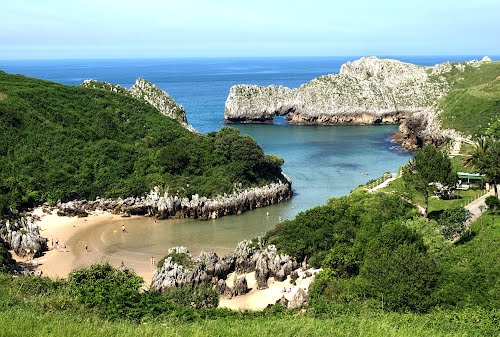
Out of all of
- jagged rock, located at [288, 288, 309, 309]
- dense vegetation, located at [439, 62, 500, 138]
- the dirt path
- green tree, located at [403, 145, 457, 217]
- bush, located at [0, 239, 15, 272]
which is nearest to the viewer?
jagged rock, located at [288, 288, 309, 309]

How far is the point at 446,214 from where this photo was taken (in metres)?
39.2

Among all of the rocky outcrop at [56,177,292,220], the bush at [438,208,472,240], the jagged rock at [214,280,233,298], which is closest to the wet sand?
the rocky outcrop at [56,177,292,220]

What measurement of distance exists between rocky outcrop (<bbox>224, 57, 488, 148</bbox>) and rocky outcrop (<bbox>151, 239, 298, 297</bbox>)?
298ft

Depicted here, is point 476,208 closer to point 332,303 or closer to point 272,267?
point 272,267

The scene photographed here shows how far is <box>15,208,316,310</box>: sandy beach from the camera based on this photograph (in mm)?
34844

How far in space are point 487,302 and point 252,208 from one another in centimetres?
3486

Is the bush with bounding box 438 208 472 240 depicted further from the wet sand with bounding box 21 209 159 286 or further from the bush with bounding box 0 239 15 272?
the bush with bounding box 0 239 15 272

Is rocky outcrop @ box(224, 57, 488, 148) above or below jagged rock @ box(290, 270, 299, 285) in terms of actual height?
above

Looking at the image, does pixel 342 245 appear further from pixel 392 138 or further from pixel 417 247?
pixel 392 138

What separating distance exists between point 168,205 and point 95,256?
11736mm

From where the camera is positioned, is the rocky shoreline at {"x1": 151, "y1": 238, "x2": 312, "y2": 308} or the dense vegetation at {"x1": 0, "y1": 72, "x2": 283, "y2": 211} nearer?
the rocky shoreline at {"x1": 151, "y1": 238, "x2": 312, "y2": 308}

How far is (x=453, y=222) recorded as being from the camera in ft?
123

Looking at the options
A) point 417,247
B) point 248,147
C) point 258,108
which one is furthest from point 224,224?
point 258,108

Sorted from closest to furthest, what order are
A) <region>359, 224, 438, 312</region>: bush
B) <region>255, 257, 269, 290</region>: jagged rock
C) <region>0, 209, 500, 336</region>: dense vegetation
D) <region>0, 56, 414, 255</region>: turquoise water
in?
<region>0, 209, 500, 336</region>: dense vegetation → <region>359, 224, 438, 312</region>: bush → <region>255, 257, 269, 290</region>: jagged rock → <region>0, 56, 414, 255</region>: turquoise water
